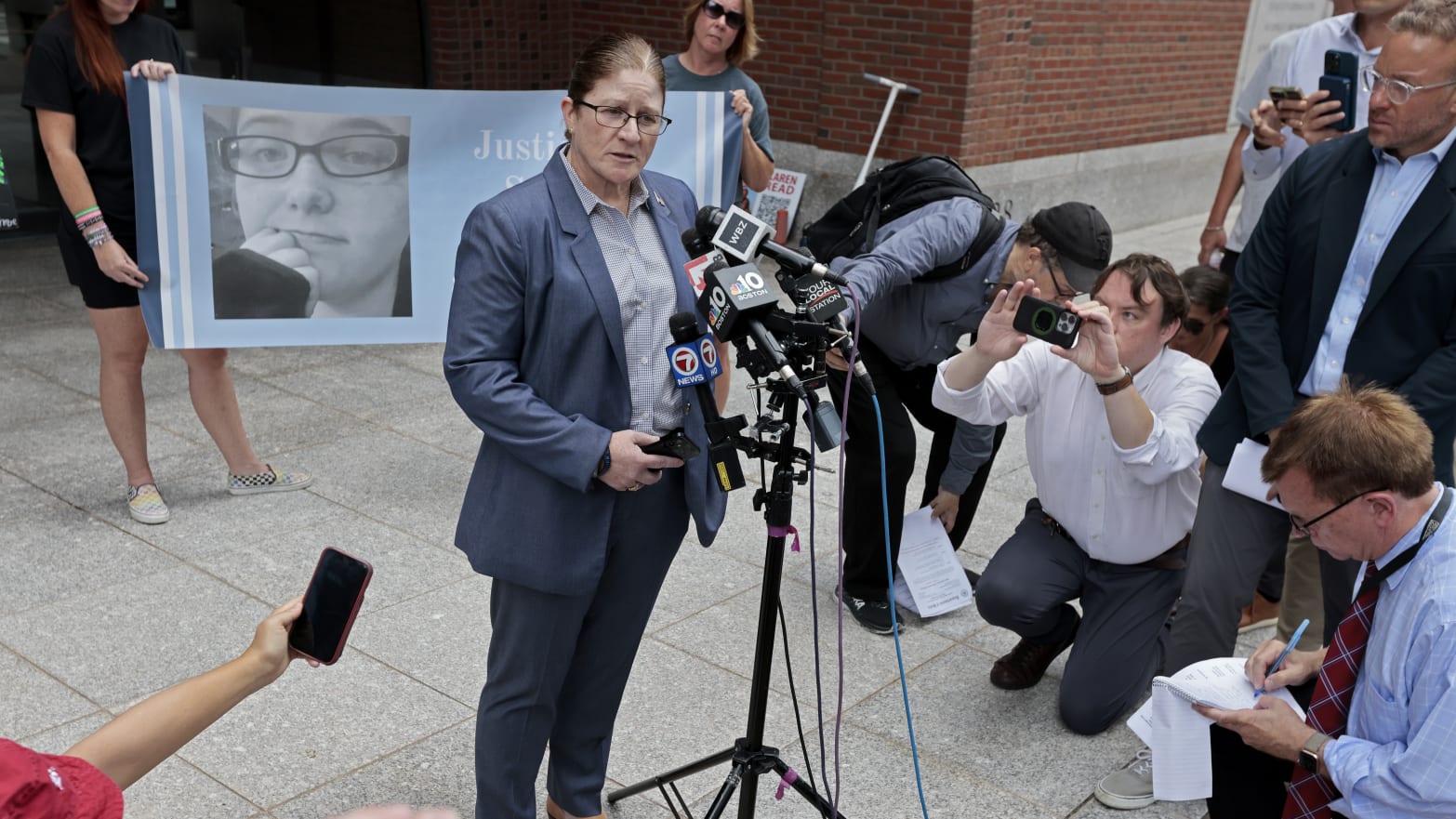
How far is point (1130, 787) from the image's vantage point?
3.61m

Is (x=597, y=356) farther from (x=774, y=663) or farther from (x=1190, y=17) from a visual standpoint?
(x=1190, y=17)

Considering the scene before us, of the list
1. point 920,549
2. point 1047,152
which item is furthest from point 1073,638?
point 1047,152

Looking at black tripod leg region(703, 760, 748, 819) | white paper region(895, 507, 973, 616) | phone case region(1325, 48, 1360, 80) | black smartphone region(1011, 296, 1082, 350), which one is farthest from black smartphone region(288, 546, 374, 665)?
phone case region(1325, 48, 1360, 80)

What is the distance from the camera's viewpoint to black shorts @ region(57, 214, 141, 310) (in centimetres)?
473

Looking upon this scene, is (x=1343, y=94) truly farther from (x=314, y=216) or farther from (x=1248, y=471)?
(x=314, y=216)

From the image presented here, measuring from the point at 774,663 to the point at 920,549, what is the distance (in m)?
0.72

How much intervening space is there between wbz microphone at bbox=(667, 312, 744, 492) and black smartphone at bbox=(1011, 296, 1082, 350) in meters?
0.89

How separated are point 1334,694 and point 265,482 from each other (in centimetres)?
402

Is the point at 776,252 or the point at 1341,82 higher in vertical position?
the point at 1341,82

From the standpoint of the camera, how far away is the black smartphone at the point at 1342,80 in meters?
4.60

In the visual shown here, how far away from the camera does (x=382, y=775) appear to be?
349 centimetres

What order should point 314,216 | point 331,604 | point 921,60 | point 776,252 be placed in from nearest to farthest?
point 331,604 → point 776,252 → point 314,216 → point 921,60

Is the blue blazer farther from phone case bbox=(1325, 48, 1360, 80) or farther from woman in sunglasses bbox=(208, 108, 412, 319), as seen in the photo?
phone case bbox=(1325, 48, 1360, 80)

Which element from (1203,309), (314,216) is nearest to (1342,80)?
(1203,309)
